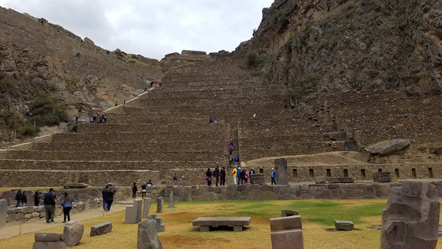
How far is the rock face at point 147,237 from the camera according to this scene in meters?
6.38

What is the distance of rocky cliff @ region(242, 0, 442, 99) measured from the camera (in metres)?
27.7

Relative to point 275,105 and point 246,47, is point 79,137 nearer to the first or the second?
point 275,105

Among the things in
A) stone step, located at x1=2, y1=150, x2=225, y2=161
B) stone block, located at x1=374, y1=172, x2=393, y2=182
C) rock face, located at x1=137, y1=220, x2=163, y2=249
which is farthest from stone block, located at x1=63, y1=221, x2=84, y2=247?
stone step, located at x1=2, y1=150, x2=225, y2=161

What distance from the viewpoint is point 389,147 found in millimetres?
20531

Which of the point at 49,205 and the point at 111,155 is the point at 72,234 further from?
the point at 111,155

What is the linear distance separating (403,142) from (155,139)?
1828 centimetres

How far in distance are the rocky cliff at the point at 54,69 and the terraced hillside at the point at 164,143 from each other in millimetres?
6804

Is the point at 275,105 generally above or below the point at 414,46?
below

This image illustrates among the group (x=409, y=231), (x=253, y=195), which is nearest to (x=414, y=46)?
(x=253, y=195)

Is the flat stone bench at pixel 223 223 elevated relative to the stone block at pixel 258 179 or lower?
lower

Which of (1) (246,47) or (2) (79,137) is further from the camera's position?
(1) (246,47)

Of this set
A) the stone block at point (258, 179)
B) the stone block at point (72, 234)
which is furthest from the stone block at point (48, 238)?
the stone block at point (258, 179)

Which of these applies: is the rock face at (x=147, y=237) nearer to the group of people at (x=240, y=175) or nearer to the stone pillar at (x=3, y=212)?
the stone pillar at (x=3, y=212)

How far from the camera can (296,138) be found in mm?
25531
